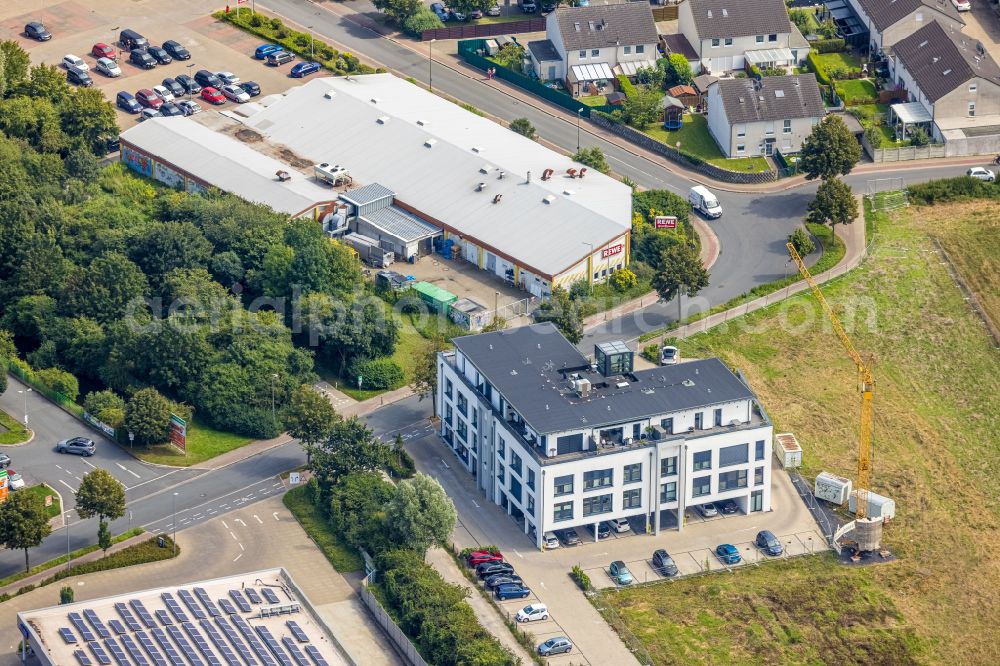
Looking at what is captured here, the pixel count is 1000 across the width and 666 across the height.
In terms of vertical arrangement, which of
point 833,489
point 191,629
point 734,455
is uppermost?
point 734,455

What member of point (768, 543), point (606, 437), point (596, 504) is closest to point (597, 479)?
point (596, 504)

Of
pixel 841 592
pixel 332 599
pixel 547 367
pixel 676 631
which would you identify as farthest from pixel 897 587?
pixel 332 599

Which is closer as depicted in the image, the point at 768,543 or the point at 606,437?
the point at 606,437

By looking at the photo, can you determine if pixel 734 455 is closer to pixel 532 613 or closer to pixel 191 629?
pixel 532 613

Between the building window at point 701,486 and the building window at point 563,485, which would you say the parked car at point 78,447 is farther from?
the building window at point 701,486

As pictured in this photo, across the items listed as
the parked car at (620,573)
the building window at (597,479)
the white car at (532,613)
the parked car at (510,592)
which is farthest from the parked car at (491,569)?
the building window at (597,479)

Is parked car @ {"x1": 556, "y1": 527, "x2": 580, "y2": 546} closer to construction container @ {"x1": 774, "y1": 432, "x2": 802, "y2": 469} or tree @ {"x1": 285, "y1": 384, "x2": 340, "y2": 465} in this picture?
construction container @ {"x1": 774, "y1": 432, "x2": 802, "y2": 469}

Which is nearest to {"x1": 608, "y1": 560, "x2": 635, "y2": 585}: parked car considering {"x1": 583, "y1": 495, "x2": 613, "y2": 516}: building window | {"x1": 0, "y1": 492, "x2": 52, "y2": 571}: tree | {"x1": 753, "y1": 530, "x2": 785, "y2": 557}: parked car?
{"x1": 583, "y1": 495, "x2": 613, "y2": 516}: building window
